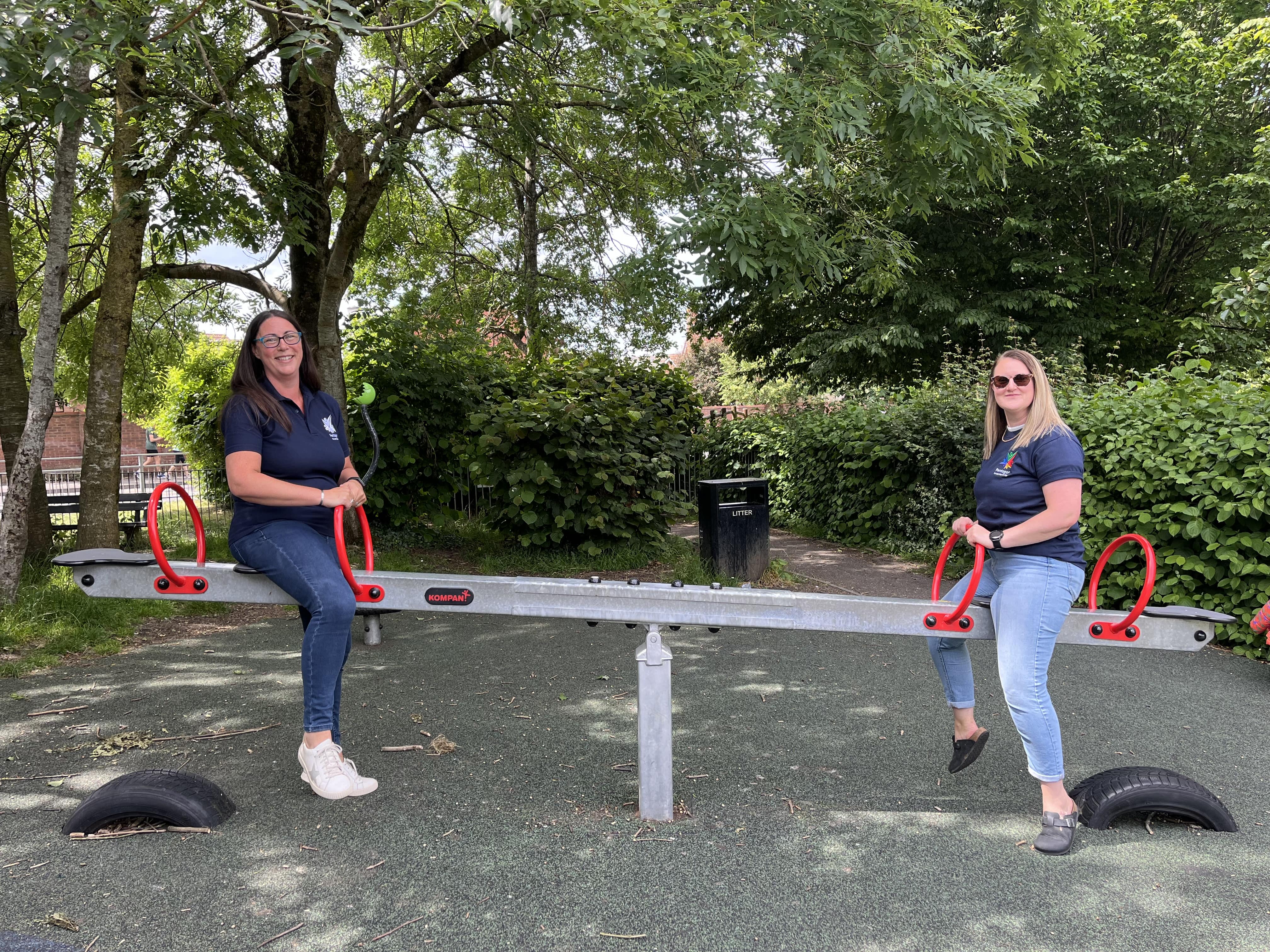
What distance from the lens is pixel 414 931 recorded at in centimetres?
251

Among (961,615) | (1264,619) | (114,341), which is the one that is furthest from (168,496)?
(1264,619)

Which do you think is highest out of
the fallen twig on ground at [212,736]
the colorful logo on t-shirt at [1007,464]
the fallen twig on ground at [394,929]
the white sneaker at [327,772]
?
the colorful logo on t-shirt at [1007,464]

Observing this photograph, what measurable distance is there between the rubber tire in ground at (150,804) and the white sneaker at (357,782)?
534mm

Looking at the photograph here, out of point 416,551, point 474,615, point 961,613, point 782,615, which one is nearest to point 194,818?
point 782,615

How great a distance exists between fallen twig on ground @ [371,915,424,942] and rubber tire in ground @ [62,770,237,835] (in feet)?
3.35

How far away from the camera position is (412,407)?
32.9 ft

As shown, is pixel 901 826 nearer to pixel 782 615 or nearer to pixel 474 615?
pixel 782 615

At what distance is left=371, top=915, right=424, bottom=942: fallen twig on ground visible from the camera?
2473 mm

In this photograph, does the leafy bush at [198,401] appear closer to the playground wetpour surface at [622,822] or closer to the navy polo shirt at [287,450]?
the playground wetpour surface at [622,822]

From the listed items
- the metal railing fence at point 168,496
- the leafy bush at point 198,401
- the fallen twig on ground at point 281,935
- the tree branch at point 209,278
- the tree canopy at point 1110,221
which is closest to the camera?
the fallen twig on ground at point 281,935

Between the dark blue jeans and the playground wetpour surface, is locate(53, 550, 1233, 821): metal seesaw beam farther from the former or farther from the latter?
the playground wetpour surface

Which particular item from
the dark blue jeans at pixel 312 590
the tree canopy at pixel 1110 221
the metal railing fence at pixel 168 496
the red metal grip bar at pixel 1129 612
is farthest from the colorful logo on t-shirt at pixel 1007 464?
the tree canopy at pixel 1110 221

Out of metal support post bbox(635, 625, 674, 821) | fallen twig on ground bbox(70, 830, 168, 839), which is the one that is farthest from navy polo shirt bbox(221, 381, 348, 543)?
metal support post bbox(635, 625, 674, 821)

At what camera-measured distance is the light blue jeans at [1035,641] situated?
2902mm
